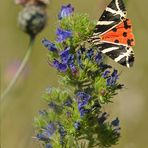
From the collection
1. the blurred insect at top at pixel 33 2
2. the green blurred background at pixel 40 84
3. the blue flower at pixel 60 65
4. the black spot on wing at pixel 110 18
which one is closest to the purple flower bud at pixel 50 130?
the blue flower at pixel 60 65

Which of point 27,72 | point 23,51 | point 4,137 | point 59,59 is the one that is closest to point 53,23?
point 23,51

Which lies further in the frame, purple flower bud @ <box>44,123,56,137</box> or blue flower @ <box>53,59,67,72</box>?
purple flower bud @ <box>44,123,56,137</box>

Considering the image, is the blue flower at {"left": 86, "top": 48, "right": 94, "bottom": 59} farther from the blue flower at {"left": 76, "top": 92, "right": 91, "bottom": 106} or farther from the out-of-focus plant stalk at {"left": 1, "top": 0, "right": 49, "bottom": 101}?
the out-of-focus plant stalk at {"left": 1, "top": 0, "right": 49, "bottom": 101}

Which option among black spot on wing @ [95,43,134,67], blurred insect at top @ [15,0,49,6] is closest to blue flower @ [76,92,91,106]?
black spot on wing @ [95,43,134,67]

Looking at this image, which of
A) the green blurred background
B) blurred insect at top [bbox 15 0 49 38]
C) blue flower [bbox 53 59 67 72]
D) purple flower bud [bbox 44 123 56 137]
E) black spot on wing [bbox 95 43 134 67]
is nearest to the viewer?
black spot on wing [bbox 95 43 134 67]

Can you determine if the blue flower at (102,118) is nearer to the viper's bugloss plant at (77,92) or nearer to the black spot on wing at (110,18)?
the viper's bugloss plant at (77,92)

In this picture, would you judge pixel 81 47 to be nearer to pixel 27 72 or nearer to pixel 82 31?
pixel 82 31

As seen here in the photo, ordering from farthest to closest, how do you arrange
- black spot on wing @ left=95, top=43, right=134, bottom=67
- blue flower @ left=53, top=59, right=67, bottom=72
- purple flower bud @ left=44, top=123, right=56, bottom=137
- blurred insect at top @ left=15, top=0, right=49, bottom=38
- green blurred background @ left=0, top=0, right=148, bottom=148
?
green blurred background @ left=0, top=0, right=148, bottom=148, blurred insect at top @ left=15, top=0, right=49, bottom=38, purple flower bud @ left=44, top=123, right=56, bottom=137, blue flower @ left=53, top=59, right=67, bottom=72, black spot on wing @ left=95, top=43, right=134, bottom=67
